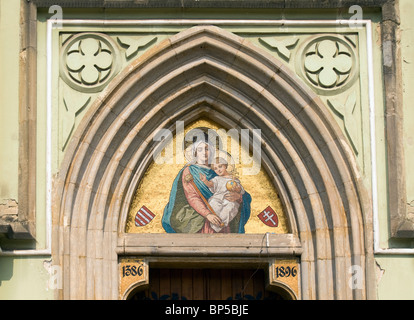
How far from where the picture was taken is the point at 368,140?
1328cm

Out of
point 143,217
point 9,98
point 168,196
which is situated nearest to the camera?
point 9,98

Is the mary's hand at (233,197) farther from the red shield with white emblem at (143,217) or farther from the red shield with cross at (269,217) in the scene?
the red shield with white emblem at (143,217)

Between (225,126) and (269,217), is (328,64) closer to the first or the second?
(225,126)

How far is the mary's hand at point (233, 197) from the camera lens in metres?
13.7

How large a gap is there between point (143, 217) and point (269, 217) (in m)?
1.30

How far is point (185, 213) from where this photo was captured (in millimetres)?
13641

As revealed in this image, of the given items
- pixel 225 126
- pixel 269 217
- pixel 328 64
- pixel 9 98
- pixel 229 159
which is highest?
pixel 328 64

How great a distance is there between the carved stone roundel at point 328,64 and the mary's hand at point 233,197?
4.50ft

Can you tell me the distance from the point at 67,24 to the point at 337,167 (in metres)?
3.12

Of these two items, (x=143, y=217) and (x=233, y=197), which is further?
(x=233, y=197)

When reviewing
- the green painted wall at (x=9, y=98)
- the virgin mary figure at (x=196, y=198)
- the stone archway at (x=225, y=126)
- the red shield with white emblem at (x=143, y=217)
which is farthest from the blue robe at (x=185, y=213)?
the green painted wall at (x=9, y=98)

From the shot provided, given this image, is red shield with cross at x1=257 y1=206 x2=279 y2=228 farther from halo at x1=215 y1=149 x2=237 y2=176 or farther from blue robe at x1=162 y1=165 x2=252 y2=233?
halo at x1=215 y1=149 x2=237 y2=176

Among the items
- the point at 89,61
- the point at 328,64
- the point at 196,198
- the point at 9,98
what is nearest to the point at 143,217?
the point at 196,198
